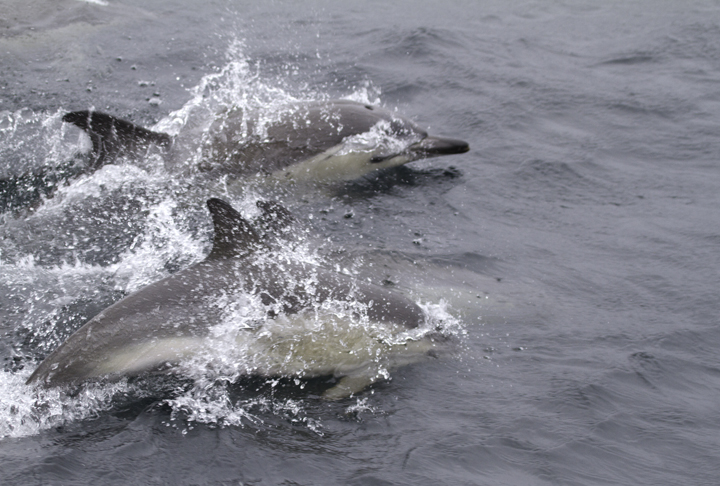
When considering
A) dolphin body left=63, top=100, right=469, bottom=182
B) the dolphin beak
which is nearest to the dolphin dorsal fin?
dolphin body left=63, top=100, right=469, bottom=182

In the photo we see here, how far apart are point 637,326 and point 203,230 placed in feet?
14.4

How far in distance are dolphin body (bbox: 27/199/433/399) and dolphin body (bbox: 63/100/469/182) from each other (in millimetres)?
2589

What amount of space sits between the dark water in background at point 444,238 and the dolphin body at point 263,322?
291mm

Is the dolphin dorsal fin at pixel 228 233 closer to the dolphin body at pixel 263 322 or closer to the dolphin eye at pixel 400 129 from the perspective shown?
the dolphin body at pixel 263 322

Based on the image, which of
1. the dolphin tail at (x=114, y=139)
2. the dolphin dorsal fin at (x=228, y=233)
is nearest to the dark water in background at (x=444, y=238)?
the dolphin tail at (x=114, y=139)

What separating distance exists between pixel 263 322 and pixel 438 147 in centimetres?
454

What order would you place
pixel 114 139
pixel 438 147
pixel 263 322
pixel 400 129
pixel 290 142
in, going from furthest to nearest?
pixel 438 147
pixel 400 129
pixel 290 142
pixel 114 139
pixel 263 322

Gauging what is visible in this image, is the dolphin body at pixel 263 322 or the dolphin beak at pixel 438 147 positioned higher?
the dolphin beak at pixel 438 147

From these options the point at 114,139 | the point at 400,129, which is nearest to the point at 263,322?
the point at 114,139

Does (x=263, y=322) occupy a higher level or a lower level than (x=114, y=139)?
lower

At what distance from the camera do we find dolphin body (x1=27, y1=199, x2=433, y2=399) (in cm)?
514

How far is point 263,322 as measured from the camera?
18.4 ft

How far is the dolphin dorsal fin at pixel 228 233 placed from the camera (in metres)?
5.64

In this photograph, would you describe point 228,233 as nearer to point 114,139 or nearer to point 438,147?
point 114,139
